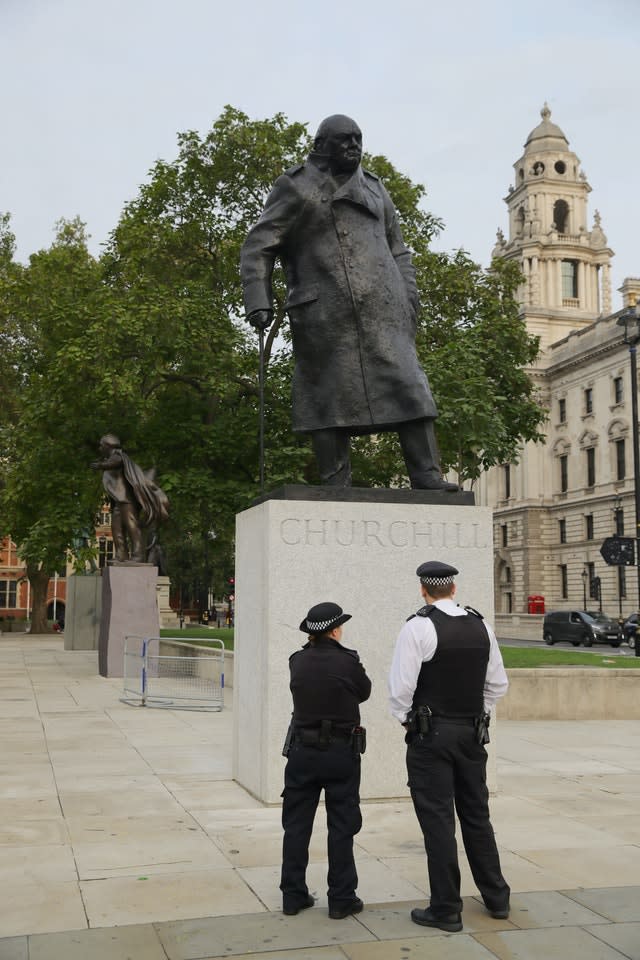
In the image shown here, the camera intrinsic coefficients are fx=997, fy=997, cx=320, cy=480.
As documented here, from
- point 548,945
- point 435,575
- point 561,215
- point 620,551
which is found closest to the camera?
point 548,945

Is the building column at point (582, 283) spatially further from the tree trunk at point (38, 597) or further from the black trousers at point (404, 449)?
the black trousers at point (404, 449)

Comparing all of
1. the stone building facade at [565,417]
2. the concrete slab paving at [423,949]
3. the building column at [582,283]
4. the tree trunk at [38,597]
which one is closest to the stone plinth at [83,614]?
the tree trunk at [38,597]

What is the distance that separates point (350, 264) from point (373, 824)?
14.4ft

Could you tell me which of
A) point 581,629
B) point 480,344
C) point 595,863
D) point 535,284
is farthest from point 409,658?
point 535,284

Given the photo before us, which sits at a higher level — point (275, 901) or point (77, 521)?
point (77, 521)

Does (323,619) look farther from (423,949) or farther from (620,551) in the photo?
(620,551)

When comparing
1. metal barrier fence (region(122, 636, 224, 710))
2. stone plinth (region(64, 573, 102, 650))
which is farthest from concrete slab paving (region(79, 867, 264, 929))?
stone plinth (region(64, 573, 102, 650))

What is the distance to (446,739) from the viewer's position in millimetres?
4980

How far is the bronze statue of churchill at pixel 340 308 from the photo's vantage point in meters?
8.21

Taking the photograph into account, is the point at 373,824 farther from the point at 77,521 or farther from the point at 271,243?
the point at 77,521

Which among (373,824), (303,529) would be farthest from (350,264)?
(373,824)

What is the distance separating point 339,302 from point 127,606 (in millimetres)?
14704

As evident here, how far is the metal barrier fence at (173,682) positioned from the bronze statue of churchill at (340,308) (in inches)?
305

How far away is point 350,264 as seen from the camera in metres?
8.24
